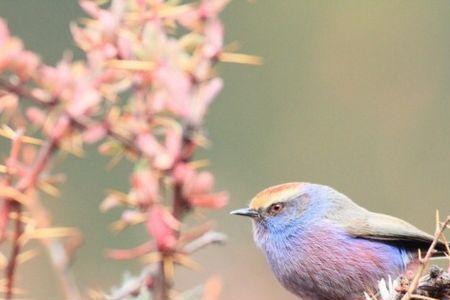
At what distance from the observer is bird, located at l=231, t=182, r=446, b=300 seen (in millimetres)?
3584

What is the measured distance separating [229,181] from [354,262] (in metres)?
4.30

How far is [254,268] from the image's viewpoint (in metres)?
4.65

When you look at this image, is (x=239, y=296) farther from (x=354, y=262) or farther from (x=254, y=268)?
(x=254, y=268)

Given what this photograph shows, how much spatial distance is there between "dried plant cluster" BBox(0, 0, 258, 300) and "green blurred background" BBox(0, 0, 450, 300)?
5.33m

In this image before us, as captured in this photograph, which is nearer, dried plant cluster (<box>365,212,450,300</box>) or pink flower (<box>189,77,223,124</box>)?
pink flower (<box>189,77,223,124</box>)

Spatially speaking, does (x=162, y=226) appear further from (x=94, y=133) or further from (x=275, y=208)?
(x=275, y=208)

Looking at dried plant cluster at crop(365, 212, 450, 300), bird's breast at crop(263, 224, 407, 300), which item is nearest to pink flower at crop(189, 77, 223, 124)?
dried plant cluster at crop(365, 212, 450, 300)

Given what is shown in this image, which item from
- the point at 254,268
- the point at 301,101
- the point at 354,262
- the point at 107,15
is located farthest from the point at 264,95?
the point at 107,15

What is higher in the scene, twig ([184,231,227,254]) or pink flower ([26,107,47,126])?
pink flower ([26,107,47,126])

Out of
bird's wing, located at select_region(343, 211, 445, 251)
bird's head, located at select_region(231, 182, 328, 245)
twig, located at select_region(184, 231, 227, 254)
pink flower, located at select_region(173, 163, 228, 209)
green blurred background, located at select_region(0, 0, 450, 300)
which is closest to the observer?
pink flower, located at select_region(173, 163, 228, 209)

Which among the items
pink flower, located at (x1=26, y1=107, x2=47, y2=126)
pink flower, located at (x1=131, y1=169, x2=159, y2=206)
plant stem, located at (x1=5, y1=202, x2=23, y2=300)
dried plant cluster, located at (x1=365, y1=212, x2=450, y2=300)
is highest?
pink flower, located at (x1=26, y1=107, x2=47, y2=126)

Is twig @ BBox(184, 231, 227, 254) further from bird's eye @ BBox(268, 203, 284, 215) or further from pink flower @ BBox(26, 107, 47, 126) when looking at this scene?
bird's eye @ BBox(268, 203, 284, 215)

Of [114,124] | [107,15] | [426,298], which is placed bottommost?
[426,298]

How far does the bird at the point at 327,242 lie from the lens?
358 centimetres
